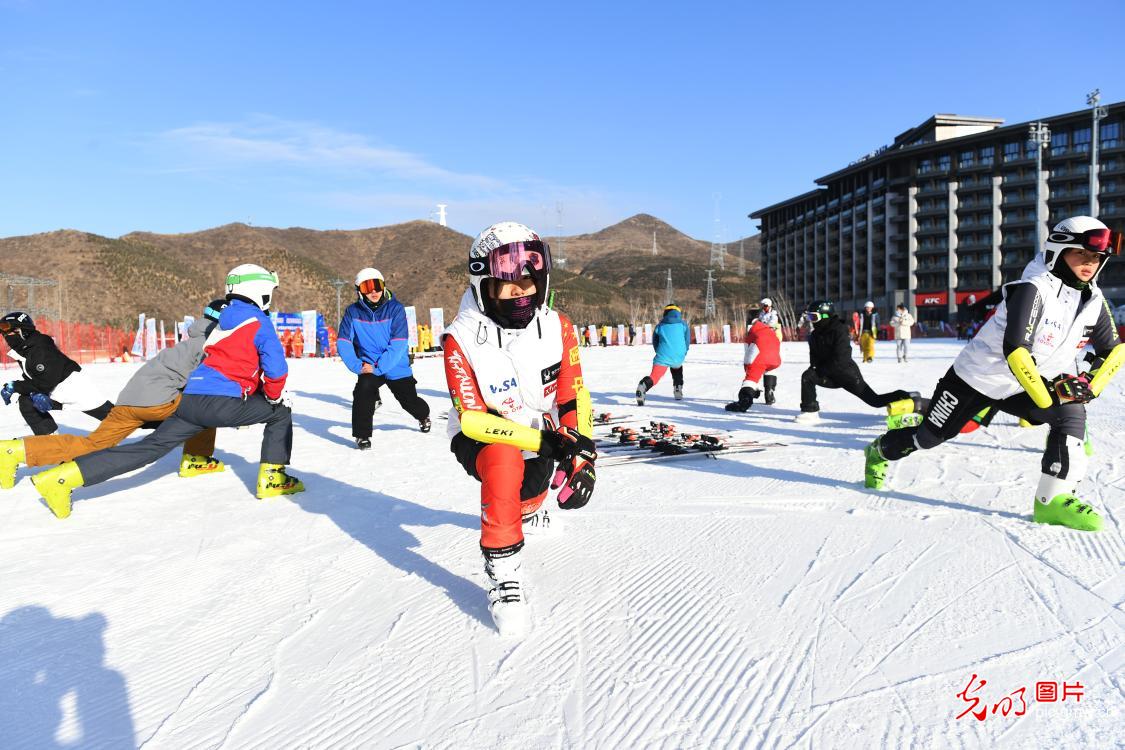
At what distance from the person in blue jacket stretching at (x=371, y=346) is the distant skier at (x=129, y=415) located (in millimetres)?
2283

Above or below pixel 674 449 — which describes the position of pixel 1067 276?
above

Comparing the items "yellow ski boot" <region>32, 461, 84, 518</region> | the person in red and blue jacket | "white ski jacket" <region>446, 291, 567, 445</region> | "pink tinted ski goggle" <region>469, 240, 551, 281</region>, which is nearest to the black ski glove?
"white ski jacket" <region>446, 291, 567, 445</region>

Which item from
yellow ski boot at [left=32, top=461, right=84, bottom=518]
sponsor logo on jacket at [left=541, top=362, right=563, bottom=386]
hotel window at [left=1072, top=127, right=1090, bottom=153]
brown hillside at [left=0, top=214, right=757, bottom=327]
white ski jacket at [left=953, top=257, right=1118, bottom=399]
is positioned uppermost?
hotel window at [left=1072, top=127, right=1090, bottom=153]

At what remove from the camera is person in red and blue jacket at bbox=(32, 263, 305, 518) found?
→ 5055 millimetres

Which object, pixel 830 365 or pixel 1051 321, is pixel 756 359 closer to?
pixel 830 365

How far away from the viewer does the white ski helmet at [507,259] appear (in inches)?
126

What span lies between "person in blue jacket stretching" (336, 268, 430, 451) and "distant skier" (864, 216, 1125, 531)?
19.2 ft

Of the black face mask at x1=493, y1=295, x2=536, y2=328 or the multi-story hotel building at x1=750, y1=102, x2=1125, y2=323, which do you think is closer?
the black face mask at x1=493, y1=295, x2=536, y2=328

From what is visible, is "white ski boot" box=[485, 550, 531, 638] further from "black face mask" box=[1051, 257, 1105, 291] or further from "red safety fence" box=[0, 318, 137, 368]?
"red safety fence" box=[0, 318, 137, 368]

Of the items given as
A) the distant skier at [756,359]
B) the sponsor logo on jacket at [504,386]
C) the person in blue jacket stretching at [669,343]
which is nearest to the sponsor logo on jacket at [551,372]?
the sponsor logo on jacket at [504,386]

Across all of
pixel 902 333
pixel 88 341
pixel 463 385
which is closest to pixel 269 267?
pixel 88 341

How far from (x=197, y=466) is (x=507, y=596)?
15.8 feet

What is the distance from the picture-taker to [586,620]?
3115 millimetres

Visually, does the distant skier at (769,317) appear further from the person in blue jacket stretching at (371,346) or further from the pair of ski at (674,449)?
the person in blue jacket stretching at (371,346)
